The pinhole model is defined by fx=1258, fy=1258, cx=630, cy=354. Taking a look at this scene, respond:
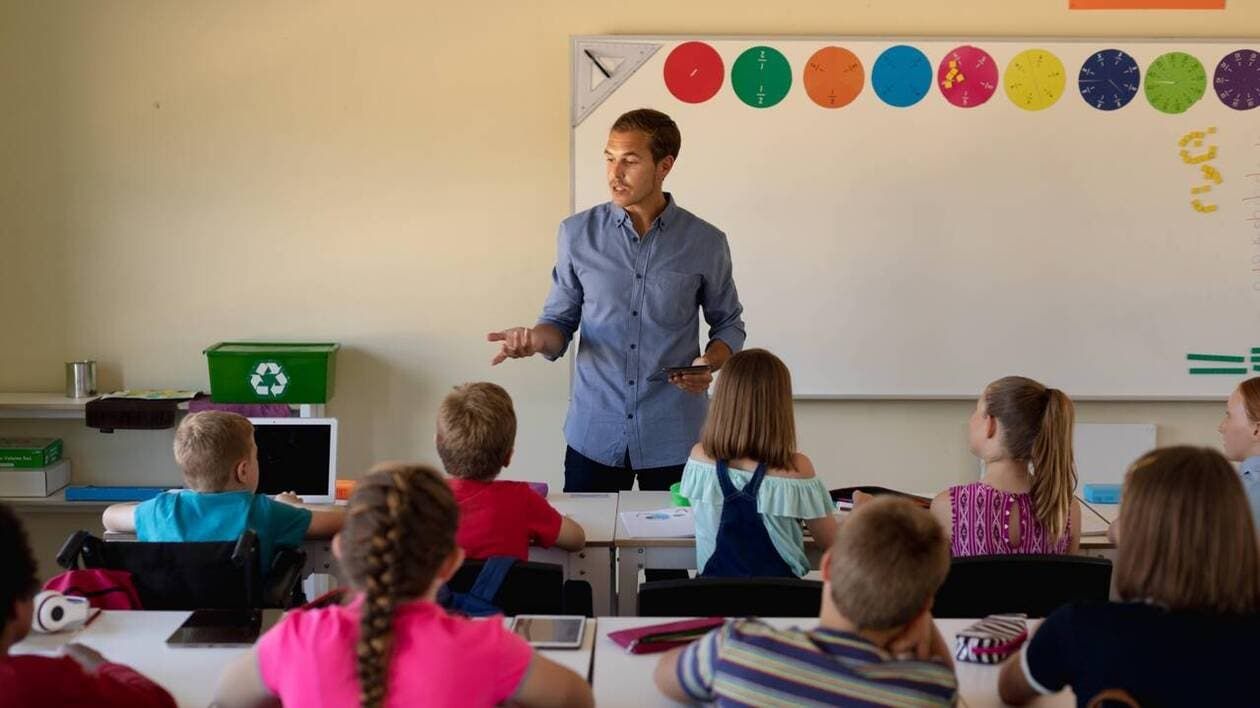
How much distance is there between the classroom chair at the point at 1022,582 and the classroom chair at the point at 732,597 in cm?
36

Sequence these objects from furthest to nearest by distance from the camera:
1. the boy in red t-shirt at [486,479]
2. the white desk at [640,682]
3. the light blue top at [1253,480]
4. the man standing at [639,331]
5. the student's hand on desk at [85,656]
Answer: the man standing at [639,331], the light blue top at [1253,480], the boy in red t-shirt at [486,479], the white desk at [640,682], the student's hand on desk at [85,656]

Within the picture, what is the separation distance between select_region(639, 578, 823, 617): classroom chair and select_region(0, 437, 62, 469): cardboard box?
301 centimetres

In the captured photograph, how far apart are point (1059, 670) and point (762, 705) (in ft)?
1.59

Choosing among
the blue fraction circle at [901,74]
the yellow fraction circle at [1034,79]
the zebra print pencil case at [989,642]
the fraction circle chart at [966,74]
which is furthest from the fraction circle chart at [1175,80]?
the zebra print pencil case at [989,642]

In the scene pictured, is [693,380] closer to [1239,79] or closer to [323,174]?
[323,174]

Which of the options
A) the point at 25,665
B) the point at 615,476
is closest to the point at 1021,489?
the point at 615,476

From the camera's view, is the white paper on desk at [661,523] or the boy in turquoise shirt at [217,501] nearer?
the boy in turquoise shirt at [217,501]

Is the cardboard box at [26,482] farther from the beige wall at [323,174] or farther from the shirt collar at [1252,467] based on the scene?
the shirt collar at [1252,467]

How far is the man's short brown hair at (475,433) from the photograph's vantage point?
283 centimetres

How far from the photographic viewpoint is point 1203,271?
4766mm

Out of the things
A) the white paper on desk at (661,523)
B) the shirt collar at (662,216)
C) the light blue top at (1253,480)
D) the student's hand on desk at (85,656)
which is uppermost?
the shirt collar at (662,216)

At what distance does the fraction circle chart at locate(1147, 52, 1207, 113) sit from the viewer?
15.3 ft

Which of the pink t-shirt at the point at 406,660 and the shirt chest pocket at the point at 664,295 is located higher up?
the shirt chest pocket at the point at 664,295

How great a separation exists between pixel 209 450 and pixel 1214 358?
12.3 ft
